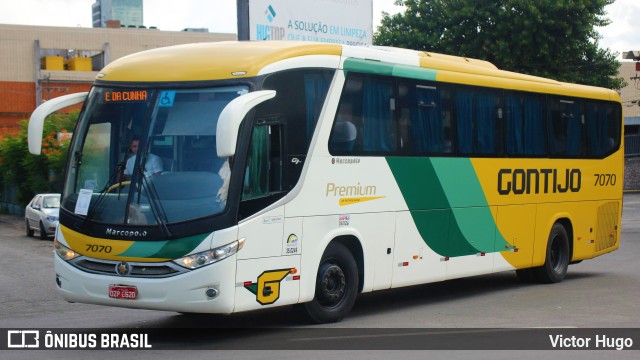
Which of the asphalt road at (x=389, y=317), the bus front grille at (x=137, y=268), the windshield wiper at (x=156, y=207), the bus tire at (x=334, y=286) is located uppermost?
the windshield wiper at (x=156, y=207)

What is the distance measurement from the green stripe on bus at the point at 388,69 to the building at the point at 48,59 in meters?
57.8

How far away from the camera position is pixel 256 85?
1116 centimetres

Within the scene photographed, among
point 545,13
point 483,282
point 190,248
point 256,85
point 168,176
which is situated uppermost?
point 545,13

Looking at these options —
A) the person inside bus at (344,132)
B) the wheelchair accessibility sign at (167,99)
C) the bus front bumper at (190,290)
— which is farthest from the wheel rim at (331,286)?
the wheelchair accessibility sign at (167,99)

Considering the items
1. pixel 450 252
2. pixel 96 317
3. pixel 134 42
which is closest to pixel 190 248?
pixel 96 317

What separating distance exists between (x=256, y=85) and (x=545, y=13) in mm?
35403

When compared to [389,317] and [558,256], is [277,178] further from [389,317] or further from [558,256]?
[558,256]

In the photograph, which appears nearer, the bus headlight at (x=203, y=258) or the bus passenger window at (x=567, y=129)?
the bus headlight at (x=203, y=258)

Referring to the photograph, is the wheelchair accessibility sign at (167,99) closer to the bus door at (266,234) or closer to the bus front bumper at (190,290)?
the bus door at (266,234)

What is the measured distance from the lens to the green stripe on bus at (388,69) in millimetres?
12814

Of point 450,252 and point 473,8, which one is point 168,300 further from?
point 473,8

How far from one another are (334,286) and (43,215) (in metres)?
22.1

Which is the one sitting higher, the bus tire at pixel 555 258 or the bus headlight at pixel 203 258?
the bus headlight at pixel 203 258

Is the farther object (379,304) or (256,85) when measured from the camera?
(379,304)
